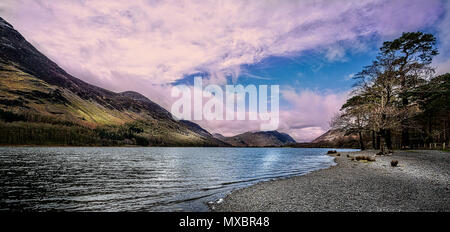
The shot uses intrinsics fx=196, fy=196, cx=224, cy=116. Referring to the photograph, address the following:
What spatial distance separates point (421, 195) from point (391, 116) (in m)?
30.5

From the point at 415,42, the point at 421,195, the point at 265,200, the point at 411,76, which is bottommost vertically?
the point at 265,200

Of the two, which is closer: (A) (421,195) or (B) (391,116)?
(A) (421,195)

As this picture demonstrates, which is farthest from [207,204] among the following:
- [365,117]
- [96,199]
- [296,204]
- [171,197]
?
[365,117]

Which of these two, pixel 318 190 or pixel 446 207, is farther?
pixel 318 190

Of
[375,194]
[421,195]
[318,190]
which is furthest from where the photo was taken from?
[318,190]

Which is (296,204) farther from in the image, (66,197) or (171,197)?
(66,197)

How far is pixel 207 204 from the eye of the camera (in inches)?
516

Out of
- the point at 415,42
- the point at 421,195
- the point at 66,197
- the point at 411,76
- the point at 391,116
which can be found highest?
the point at 415,42

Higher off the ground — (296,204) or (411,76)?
(411,76)

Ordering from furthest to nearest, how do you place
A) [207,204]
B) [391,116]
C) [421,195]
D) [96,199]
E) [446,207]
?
[391,116]
[96,199]
[207,204]
[421,195]
[446,207]

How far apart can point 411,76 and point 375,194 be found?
35.7 metres
